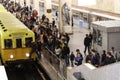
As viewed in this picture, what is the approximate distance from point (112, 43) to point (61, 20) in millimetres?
12046

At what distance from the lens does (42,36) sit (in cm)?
2066

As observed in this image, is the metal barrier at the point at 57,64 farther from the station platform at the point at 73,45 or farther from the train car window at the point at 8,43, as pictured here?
the train car window at the point at 8,43

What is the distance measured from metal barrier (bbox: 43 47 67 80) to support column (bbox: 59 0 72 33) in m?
11.1

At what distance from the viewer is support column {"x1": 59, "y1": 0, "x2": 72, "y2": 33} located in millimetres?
30312

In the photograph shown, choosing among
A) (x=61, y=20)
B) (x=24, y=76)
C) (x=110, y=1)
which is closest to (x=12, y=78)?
(x=24, y=76)

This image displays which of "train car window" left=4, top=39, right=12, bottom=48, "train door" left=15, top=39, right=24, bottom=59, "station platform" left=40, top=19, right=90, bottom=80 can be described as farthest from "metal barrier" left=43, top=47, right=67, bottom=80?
"train car window" left=4, top=39, right=12, bottom=48

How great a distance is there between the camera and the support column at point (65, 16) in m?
30.3

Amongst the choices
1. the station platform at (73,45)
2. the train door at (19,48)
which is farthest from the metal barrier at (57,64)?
the train door at (19,48)

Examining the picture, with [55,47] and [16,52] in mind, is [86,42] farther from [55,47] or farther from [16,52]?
[16,52]

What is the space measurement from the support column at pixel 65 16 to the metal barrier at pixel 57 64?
36.3 feet

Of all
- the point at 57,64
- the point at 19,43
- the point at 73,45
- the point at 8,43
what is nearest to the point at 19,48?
the point at 19,43

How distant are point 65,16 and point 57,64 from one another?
556 inches

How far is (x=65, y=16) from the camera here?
30.5 meters

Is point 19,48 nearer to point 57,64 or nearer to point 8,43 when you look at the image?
point 8,43
